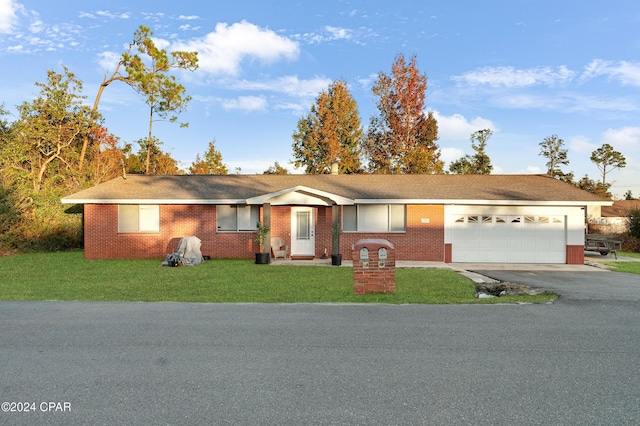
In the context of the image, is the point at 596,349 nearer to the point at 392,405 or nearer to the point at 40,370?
the point at 392,405

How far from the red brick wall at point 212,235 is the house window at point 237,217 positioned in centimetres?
25

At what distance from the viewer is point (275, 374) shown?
187 inches

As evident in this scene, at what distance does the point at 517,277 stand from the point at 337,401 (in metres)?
11.3

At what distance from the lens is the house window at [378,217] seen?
18.8m

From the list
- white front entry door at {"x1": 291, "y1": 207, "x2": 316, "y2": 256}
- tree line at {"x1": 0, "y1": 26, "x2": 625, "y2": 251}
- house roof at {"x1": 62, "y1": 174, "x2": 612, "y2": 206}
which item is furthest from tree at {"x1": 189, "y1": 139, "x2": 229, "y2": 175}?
white front entry door at {"x1": 291, "y1": 207, "x2": 316, "y2": 256}

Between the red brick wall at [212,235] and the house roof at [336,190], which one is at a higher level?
the house roof at [336,190]

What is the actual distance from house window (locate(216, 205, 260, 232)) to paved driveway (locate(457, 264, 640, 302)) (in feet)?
28.4

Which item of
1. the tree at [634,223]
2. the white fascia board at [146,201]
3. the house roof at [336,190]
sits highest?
the house roof at [336,190]

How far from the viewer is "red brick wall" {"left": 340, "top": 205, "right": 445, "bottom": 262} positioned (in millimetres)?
18547

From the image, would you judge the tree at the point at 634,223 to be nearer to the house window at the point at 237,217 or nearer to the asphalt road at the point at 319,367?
the house window at the point at 237,217

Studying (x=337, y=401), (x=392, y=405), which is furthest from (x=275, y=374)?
(x=392, y=405)

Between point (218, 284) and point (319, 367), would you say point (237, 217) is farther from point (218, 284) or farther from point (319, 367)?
point (319, 367)

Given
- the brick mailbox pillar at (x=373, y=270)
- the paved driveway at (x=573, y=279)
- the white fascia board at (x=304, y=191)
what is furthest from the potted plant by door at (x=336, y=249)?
the brick mailbox pillar at (x=373, y=270)

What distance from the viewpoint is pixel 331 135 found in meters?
38.1
